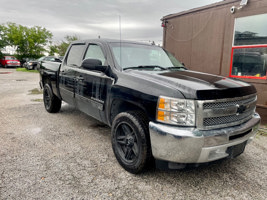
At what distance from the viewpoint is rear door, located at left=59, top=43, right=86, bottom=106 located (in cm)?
404

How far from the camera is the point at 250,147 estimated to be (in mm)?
3688

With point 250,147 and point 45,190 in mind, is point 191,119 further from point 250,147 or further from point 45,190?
point 250,147

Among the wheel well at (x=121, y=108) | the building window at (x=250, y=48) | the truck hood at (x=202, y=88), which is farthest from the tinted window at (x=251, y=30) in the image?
the wheel well at (x=121, y=108)

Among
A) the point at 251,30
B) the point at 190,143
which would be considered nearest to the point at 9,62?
the point at 251,30

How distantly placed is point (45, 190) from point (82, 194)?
44cm

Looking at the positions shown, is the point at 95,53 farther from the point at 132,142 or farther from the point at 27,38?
the point at 27,38

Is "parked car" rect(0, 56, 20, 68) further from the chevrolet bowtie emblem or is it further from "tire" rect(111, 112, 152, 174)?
the chevrolet bowtie emblem

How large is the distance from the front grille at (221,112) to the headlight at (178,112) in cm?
9

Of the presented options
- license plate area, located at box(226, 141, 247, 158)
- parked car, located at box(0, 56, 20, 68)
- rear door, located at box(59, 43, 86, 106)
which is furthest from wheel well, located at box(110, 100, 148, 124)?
parked car, located at box(0, 56, 20, 68)

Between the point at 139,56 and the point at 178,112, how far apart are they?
165 cm

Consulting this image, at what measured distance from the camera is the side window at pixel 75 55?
405 centimetres

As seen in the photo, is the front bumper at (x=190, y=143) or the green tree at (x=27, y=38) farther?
the green tree at (x=27, y=38)

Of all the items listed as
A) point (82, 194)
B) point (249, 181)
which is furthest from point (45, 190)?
point (249, 181)

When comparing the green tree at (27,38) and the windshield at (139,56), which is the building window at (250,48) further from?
the green tree at (27,38)
